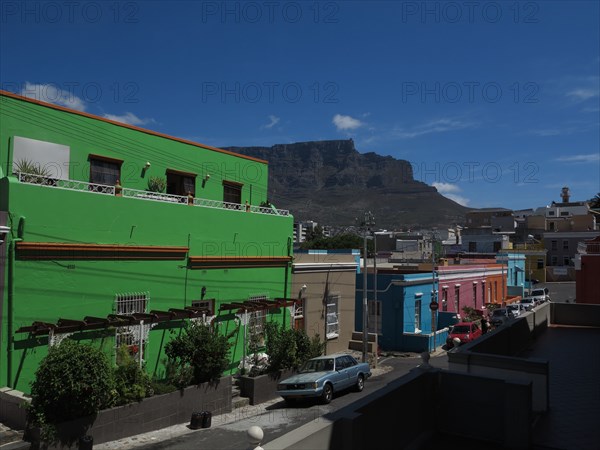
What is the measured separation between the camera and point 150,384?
1413 cm

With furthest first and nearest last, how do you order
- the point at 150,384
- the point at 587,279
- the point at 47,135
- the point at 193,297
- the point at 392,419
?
the point at 587,279
the point at 193,297
the point at 47,135
the point at 150,384
the point at 392,419

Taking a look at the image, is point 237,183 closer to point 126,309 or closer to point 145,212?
point 145,212

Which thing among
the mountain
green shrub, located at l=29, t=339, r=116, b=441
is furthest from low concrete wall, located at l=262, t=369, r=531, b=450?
the mountain

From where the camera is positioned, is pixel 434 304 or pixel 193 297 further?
pixel 434 304

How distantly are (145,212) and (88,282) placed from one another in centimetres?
298

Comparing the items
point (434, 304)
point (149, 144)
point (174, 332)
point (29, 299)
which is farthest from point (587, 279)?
point (29, 299)

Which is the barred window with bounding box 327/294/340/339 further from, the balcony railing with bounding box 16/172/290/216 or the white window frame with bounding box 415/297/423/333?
the white window frame with bounding box 415/297/423/333

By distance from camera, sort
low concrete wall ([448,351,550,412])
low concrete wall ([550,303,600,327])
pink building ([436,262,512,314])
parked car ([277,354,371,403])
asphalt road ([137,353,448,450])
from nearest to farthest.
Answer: low concrete wall ([448,351,550,412]) → asphalt road ([137,353,448,450]) → parked car ([277,354,371,403]) → low concrete wall ([550,303,600,327]) → pink building ([436,262,512,314])

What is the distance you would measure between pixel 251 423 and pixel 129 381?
12.1 ft

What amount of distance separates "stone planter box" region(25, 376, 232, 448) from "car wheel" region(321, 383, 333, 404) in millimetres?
3010

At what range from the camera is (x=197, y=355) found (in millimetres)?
15773

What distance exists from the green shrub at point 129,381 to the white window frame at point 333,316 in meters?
12.5

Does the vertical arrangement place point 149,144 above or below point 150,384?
above

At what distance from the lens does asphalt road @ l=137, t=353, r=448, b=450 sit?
12930 mm
